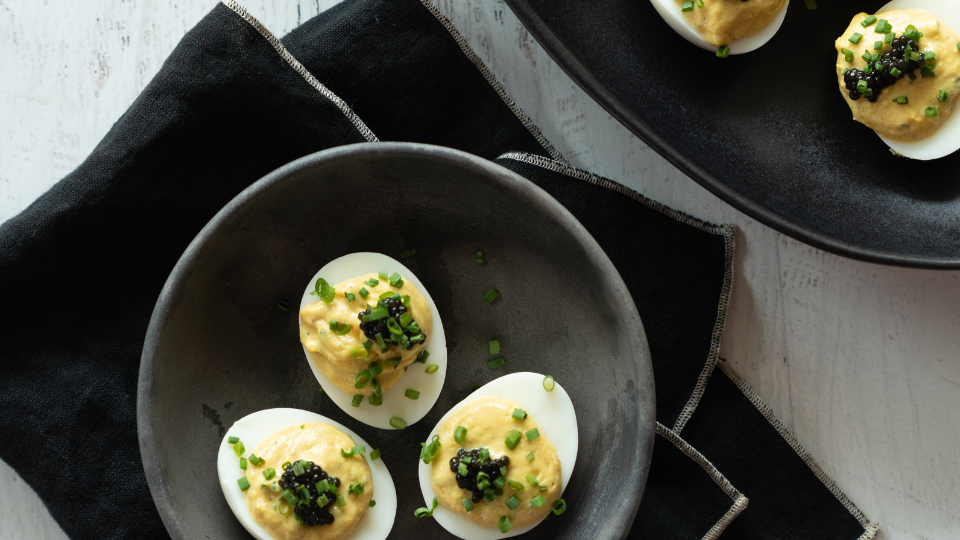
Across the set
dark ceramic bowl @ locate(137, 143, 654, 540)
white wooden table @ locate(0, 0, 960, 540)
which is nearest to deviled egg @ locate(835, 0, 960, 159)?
white wooden table @ locate(0, 0, 960, 540)

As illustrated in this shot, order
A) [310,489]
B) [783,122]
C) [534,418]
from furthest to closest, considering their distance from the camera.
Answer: [783,122]
[534,418]
[310,489]

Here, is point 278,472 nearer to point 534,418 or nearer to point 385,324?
point 385,324

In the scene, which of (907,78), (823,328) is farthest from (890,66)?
(823,328)

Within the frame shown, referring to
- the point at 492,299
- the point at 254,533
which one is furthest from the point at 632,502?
the point at 254,533

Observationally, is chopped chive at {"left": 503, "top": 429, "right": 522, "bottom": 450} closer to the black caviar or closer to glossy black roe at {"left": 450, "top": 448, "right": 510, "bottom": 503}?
glossy black roe at {"left": 450, "top": 448, "right": 510, "bottom": 503}

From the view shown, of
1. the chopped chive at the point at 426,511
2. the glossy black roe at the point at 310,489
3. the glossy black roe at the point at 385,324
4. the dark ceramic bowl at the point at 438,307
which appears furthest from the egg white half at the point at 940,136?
the glossy black roe at the point at 310,489

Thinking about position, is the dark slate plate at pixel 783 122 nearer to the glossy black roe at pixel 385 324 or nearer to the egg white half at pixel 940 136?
the egg white half at pixel 940 136
